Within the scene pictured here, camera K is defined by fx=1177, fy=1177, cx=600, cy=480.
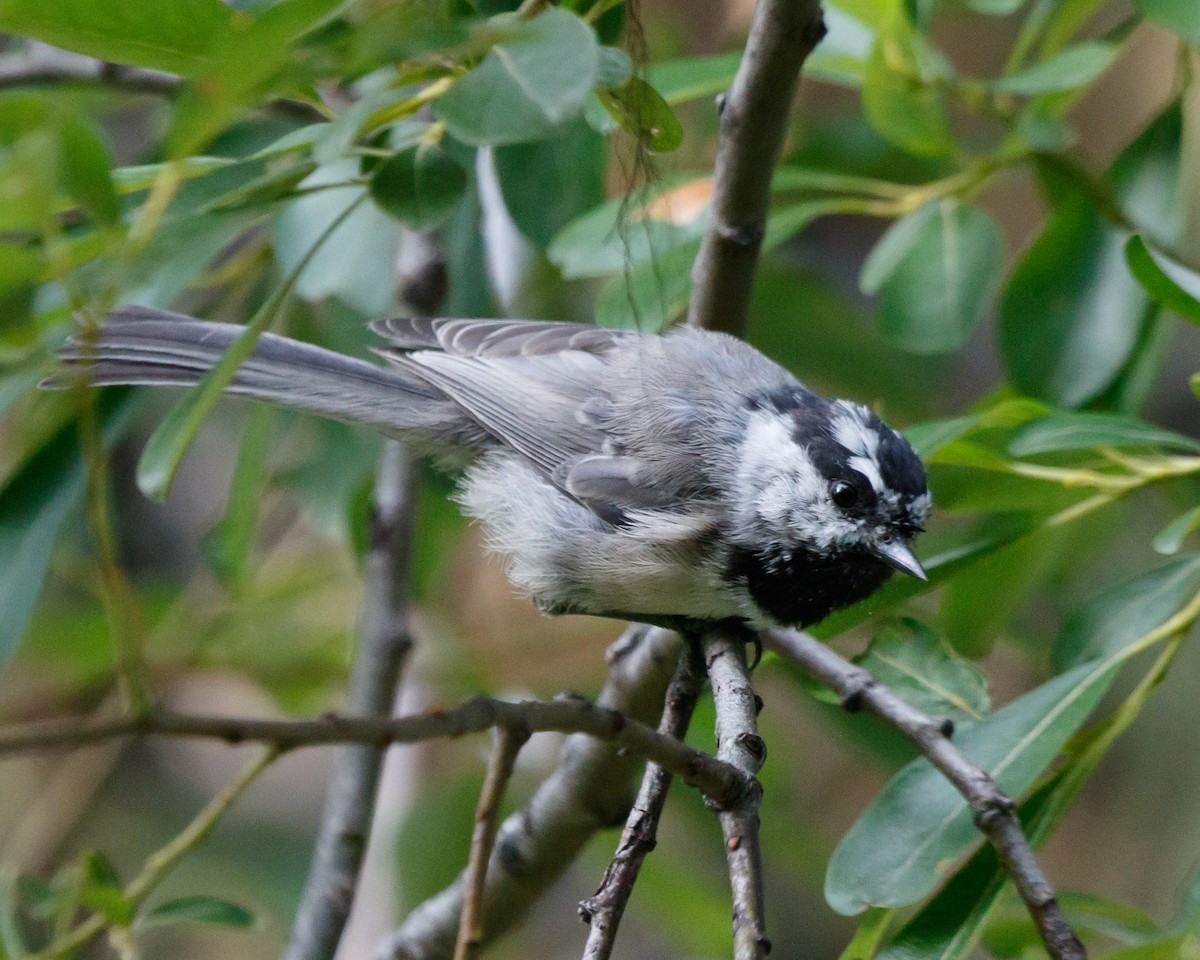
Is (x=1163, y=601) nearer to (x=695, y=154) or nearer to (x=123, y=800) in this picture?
(x=695, y=154)

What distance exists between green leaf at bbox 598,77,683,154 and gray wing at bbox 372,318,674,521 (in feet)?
2.90

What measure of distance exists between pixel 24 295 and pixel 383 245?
170 centimetres

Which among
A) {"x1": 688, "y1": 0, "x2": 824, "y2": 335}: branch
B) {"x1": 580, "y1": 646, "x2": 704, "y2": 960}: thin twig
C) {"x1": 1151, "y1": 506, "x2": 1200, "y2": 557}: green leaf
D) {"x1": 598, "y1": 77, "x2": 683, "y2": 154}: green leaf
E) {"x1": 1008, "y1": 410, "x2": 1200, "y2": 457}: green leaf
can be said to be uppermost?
{"x1": 688, "y1": 0, "x2": 824, "y2": 335}: branch

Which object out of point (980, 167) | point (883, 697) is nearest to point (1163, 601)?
point (883, 697)

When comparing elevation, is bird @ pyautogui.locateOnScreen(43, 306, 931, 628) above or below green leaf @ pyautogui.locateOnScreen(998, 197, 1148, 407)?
below

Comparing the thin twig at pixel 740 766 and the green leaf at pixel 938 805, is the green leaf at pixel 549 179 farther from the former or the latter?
the green leaf at pixel 938 805

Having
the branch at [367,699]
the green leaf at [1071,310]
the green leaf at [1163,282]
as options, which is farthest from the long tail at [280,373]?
the green leaf at [1163,282]

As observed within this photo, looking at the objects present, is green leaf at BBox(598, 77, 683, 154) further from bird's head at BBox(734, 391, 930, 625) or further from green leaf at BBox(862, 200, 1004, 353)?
green leaf at BBox(862, 200, 1004, 353)

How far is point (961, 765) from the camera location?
5.03 ft

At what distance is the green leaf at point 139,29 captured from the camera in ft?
3.90

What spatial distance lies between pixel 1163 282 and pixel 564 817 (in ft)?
4.30

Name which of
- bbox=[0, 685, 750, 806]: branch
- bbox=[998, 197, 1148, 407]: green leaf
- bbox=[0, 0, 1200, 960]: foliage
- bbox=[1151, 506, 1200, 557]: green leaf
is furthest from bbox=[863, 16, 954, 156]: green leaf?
bbox=[0, 685, 750, 806]: branch

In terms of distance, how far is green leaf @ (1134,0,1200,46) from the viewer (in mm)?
1882

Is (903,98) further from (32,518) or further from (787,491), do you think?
(32,518)
